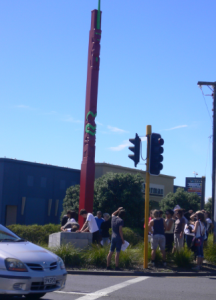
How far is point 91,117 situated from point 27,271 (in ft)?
43.0

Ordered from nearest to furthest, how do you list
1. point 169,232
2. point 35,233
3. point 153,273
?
point 153,273 < point 169,232 < point 35,233

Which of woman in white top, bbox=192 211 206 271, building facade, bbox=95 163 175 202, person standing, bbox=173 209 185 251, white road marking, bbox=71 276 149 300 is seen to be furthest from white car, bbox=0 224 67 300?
building facade, bbox=95 163 175 202

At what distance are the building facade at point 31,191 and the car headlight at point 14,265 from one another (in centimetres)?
3460

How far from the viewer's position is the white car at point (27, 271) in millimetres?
6012

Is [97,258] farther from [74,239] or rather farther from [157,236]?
[157,236]

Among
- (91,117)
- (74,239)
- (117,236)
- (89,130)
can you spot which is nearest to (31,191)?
(89,130)

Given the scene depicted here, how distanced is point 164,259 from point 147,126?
4055mm

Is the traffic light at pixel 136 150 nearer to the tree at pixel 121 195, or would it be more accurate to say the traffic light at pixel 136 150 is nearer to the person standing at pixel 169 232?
the person standing at pixel 169 232

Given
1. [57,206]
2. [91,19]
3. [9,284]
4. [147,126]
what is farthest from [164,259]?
[57,206]

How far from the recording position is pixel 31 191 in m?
43.3

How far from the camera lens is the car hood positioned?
20.5 feet

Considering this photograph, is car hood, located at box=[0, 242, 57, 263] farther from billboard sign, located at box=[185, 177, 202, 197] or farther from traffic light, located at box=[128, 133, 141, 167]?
billboard sign, located at box=[185, 177, 202, 197]

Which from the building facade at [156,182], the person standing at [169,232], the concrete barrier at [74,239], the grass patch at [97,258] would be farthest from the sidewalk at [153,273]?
the building facade at [156,182]

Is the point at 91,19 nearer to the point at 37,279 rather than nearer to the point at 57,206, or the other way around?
the point at 37,279
